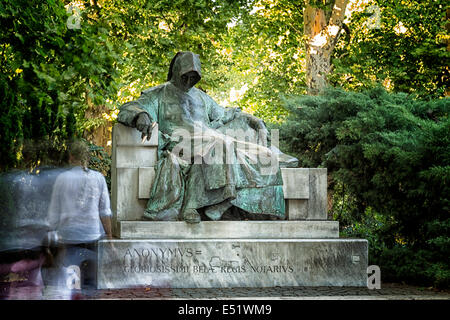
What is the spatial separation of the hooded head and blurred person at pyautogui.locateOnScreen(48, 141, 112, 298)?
2.48 metres

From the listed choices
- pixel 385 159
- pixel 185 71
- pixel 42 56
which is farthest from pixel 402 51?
pixel 42 56

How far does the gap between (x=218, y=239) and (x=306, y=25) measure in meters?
9.43

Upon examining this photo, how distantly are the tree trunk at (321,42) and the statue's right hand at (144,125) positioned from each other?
797cm

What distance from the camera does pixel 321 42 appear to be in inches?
564

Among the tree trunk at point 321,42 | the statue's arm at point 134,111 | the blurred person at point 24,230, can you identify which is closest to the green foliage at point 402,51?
the tree trunk at point 321,42

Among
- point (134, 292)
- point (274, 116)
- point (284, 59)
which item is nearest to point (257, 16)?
point (284, 59)

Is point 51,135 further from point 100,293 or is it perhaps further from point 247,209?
point 247,209


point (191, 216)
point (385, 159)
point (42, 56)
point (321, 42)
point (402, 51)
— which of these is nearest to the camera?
point (191, 216)

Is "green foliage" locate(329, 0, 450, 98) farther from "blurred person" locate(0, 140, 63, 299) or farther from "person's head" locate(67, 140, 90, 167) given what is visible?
"blurred person" locate(0, 140, 63, 299)

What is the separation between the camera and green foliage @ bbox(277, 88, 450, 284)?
7250mm

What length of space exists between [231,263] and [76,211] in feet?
6.44

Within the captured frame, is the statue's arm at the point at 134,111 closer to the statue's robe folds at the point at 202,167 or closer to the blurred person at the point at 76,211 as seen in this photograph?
the statue's robe folds at the point at 202,167

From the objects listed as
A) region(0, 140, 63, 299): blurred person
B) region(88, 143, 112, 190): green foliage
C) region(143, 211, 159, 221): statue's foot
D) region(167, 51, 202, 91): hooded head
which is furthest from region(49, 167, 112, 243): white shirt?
region(88, 143, 112, 190): green foliage

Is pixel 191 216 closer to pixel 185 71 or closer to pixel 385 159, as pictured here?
pixel 185 71
